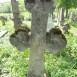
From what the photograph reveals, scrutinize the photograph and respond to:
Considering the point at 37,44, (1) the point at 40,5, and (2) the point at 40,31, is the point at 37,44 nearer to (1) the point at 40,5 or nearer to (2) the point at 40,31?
(2) the point at 40,31

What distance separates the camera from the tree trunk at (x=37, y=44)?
572 cm

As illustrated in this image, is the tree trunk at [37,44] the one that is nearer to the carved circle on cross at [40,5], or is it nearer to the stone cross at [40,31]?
the stone cross at [40,31]

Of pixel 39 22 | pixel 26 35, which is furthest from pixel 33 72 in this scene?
pixel 39 22

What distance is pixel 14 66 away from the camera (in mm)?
8672

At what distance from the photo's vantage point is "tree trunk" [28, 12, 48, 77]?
18.8 ft

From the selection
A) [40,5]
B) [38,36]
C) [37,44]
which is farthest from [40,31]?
[40,5]

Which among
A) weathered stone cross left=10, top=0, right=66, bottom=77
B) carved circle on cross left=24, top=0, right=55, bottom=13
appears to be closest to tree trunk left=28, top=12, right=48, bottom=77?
weathered stone cross left=10, top=0, right=66, bottom=77

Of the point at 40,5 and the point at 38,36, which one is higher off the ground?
the point at 40,5

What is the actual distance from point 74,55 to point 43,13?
18.8 feet

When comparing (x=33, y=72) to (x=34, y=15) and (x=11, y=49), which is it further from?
(x=11, y=49)

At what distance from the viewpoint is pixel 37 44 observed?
6043 mm

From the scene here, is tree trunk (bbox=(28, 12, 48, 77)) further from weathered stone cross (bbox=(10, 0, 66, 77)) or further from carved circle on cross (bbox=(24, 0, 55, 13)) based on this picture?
carved circle on cross (bbox=(24, 0, 55, 13))

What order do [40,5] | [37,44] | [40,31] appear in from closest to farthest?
[40,5]
[40,31]
[37,44]

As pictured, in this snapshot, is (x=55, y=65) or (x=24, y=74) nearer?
(x=24, y=74)
